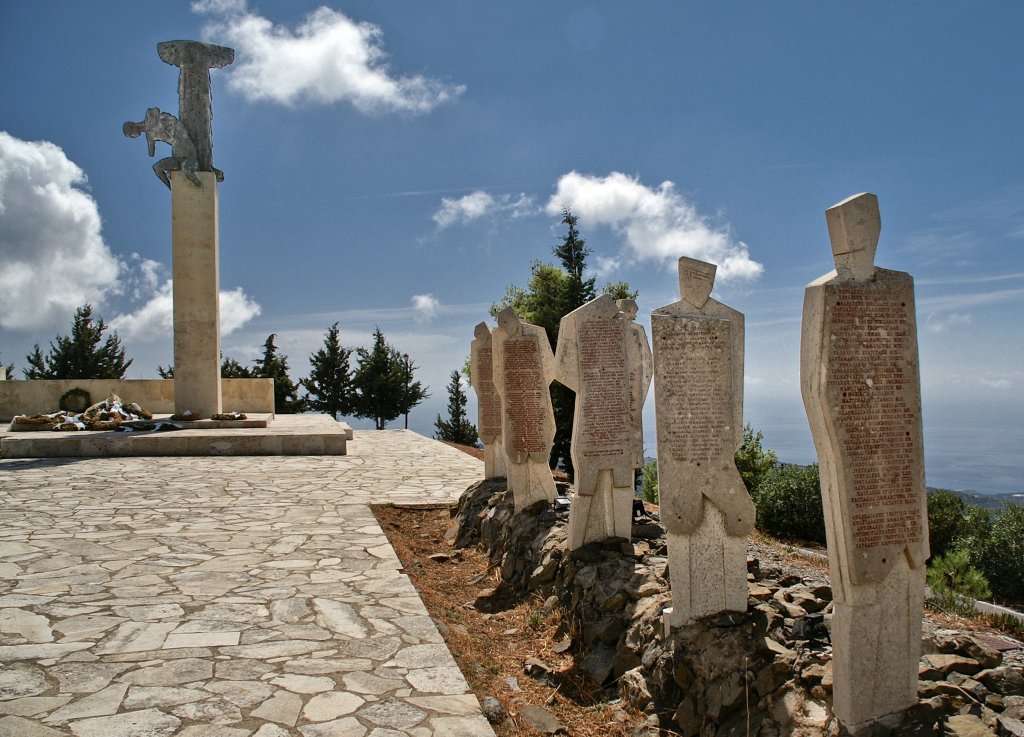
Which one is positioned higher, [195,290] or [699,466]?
[195,290]

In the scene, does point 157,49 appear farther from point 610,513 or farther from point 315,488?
point 610,513

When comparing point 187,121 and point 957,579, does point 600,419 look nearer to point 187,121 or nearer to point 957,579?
point 957,579

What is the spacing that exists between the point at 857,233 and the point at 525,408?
16.3ft

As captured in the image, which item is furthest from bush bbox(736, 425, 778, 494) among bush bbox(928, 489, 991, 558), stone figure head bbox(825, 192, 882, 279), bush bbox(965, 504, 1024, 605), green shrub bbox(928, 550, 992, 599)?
stone figure head bbox(825, 192, 882, 279)

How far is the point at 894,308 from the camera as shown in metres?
3.52

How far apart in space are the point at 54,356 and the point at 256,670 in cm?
3325

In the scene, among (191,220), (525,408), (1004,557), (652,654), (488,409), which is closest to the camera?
(652,654)

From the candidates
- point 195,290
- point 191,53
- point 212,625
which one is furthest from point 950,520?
point 191,53

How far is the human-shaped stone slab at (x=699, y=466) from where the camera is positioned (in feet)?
14.9

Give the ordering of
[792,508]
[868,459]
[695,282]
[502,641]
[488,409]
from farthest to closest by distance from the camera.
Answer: [792,508] < [488,409] < [502,641] < [695,282] < [868,459]

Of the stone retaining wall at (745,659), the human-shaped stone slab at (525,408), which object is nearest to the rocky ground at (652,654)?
the stone retaining wall at (745,659)

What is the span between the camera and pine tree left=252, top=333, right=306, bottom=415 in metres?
36.0

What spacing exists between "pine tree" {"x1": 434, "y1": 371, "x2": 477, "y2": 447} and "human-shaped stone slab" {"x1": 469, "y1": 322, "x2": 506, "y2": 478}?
23.8 m

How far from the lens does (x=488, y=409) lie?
10242 mm
